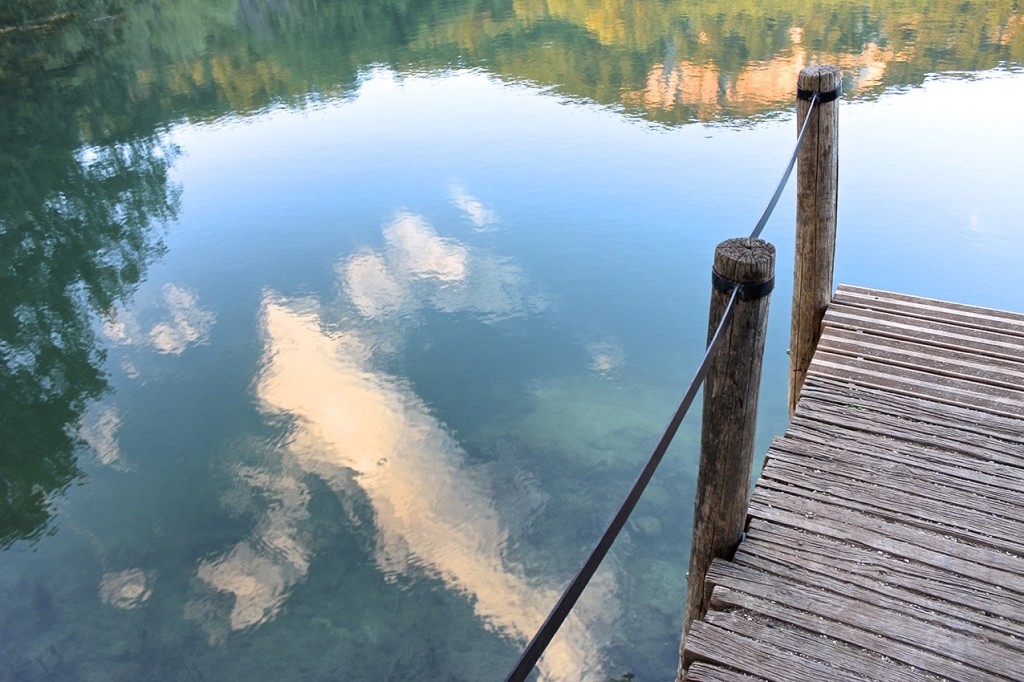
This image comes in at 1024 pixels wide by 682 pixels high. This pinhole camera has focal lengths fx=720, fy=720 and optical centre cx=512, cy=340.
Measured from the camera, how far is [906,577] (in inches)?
80.4

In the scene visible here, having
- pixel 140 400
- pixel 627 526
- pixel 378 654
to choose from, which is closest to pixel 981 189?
pixel 627 526

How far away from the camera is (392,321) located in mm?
7332

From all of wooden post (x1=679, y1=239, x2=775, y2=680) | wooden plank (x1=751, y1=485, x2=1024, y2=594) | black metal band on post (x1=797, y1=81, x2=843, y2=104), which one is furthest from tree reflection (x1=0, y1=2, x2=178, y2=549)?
black metal band on post (x1=797, y1=81, x2=843, y2=104)

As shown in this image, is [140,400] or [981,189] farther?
[981,189]

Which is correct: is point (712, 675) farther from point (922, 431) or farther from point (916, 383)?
point (916, 383)

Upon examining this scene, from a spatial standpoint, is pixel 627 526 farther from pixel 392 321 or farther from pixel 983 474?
pixel 392 321

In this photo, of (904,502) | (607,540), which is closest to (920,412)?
(904,502)

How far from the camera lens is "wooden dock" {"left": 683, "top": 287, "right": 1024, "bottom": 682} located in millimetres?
1862

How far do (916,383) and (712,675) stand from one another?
5.18 feet

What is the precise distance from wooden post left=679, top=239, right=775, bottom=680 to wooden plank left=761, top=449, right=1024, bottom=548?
38 centimetres

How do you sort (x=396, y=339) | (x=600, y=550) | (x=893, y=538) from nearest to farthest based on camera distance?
(x=600, y=550), (x=893, y=538), (x=396, y=339)

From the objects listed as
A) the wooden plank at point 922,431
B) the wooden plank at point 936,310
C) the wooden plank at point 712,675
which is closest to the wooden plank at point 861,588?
the wooden plank at point 712,675

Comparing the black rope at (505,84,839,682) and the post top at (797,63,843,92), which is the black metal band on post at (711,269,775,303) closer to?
the black rope at (505,84,839,682)

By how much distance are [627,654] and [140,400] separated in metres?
4.92
